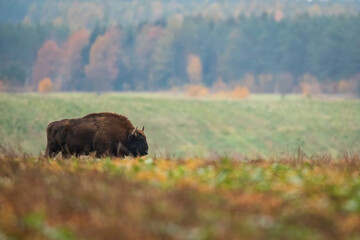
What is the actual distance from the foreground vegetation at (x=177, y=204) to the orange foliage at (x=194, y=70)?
439 feet

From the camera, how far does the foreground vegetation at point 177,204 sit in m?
8.87

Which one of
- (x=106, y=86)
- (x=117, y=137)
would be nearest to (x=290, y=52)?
(x=106, y=86)

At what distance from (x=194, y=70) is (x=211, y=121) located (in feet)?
205

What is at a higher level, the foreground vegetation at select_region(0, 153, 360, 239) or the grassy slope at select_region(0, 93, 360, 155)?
the foreground vegetation at select_region(0, 153, 360, 239)

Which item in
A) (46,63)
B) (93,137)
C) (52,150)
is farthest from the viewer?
(46,63)

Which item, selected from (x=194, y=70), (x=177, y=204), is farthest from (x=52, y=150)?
(x=194, y=70)

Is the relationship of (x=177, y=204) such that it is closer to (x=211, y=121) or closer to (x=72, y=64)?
(x=211, y=121)

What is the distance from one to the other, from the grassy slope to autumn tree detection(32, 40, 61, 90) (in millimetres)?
55610

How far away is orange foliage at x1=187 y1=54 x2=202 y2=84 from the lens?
484 ft

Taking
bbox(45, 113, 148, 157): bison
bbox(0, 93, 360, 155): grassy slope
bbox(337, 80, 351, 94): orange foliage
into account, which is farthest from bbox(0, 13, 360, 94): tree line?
bbox(45, 113, 148, 157): bison

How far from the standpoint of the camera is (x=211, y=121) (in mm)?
85500

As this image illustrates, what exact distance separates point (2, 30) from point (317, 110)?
85.5m

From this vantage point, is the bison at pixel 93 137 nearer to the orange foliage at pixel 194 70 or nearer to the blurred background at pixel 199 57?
the blurred background at pixel 199 57

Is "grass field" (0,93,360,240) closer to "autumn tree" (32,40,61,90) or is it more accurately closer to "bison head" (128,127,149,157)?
"bison head" (128,127,149,157)
